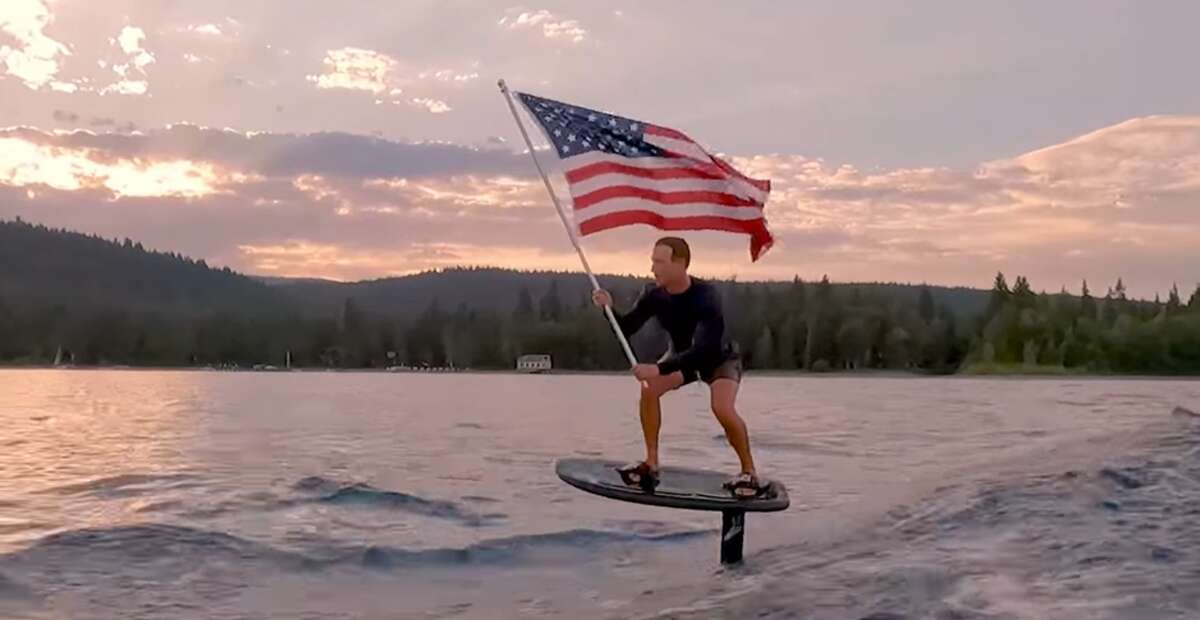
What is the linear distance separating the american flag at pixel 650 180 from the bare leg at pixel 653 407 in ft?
5.57

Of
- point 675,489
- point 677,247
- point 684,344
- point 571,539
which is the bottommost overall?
point 571,539

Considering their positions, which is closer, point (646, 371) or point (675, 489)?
point (646, 371)

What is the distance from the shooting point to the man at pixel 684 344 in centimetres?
1326

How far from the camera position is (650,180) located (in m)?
14.2

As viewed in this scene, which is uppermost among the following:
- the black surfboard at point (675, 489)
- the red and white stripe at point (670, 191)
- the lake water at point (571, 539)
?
the red and white stripe at point (670, 191)

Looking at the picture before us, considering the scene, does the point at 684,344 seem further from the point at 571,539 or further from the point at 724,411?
the point at 571,539

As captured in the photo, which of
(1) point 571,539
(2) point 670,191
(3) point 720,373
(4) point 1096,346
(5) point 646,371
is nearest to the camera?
Result: (5) point 646,371

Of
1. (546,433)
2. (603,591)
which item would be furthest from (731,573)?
(546,433)

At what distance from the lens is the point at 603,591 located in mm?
13852

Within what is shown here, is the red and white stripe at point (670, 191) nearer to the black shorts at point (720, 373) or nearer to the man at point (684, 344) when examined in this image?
the man at point (684, 344)

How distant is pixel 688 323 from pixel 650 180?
1.74m

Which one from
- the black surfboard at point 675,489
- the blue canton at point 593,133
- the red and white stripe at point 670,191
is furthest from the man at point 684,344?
the blue canton at point 593,133

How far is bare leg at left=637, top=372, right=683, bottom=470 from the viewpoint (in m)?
13.4

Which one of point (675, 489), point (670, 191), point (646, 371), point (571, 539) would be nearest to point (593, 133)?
point (670, 191)
